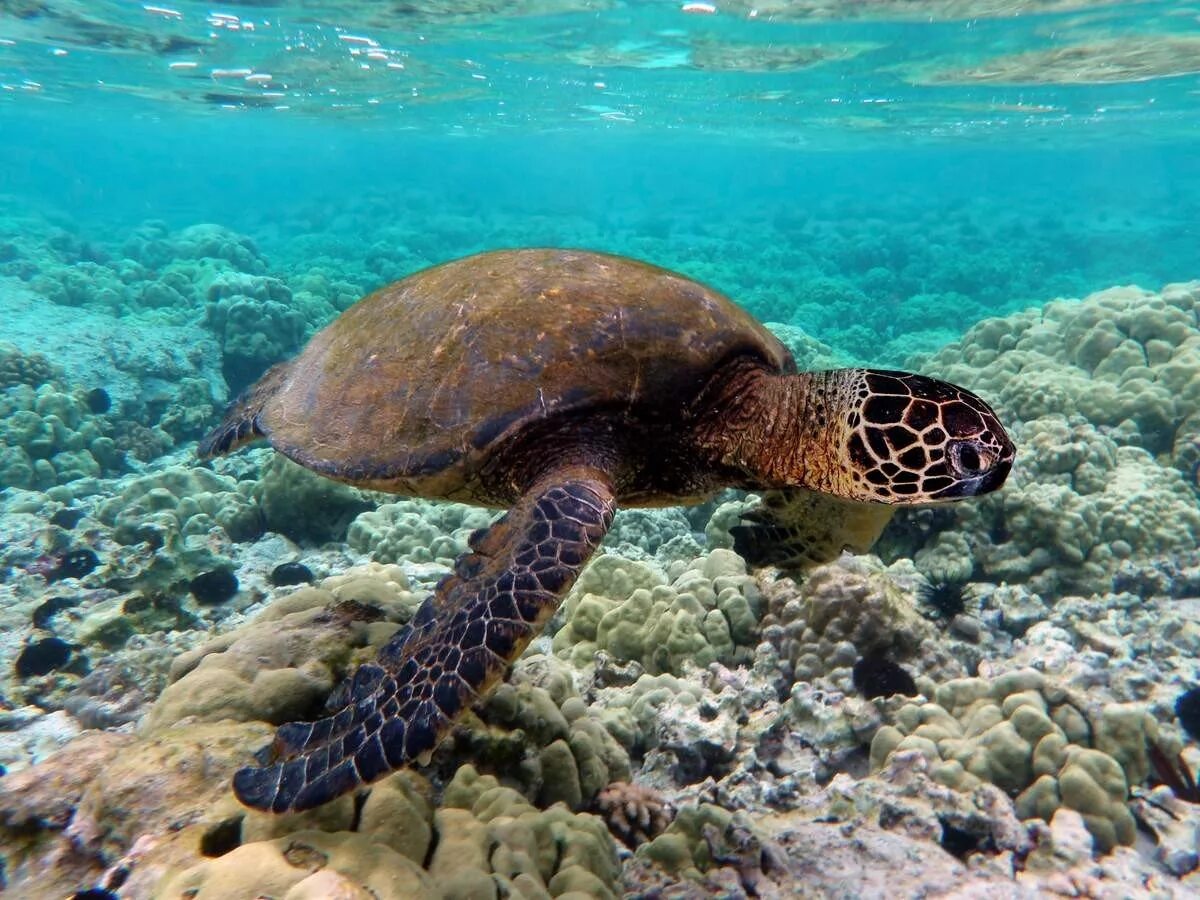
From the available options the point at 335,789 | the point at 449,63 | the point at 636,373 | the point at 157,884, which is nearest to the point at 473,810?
the point at 335,789

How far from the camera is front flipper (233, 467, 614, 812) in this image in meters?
2.47

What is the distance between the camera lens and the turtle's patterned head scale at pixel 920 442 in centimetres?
283

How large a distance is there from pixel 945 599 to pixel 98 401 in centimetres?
1343

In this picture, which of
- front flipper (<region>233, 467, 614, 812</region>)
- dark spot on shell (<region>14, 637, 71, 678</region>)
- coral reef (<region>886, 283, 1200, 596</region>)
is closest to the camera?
front flipper (<region>233, 467, 614, 812</region>)

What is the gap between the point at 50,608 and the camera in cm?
634

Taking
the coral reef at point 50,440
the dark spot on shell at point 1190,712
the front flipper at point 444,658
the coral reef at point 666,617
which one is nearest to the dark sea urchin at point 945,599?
the dark spot on shell at point 1190,712

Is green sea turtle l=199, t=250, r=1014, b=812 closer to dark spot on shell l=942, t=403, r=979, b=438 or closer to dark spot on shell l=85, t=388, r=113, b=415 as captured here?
dark spot on shell l=942, t=403, r=979, b=438

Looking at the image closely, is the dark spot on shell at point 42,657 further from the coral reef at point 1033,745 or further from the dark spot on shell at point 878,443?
the dark spot on shell at point 878,443

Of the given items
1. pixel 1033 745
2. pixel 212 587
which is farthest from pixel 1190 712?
pixel 212 587

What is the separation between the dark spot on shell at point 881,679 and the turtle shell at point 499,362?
7.03 feet

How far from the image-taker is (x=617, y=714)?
4.39 meters

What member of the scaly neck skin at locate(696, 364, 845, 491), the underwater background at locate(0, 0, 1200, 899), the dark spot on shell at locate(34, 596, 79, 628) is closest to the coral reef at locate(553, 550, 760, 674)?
the underwater background at locate(0, 0, 1200, 899)

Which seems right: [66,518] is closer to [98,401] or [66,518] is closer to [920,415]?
[98,401]

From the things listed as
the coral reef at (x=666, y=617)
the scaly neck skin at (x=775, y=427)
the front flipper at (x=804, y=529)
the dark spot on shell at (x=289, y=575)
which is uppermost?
the scaly neck skin at (x=775, y=427)
